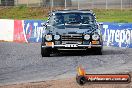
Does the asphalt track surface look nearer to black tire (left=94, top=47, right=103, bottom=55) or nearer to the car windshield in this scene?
black tire (left=94, top=47, right=103, bottom=55)

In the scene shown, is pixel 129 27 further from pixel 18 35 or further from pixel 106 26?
pixel 18 35

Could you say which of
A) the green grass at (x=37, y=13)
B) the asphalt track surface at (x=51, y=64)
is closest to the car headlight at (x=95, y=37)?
the asphalt track surface at (x=51, y=64)

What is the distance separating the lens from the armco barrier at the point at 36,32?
25438mm

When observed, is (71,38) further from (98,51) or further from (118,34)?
(118,34)

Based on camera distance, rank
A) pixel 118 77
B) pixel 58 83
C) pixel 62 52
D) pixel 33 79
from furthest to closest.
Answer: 1. pixel 62 52
2. pixel 33 79
3. pixel 58 83
4. pixel 118 77

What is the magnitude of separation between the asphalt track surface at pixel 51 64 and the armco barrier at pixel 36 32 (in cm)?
256

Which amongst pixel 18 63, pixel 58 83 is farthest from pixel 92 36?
pixel 58 83

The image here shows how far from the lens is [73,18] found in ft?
71.1

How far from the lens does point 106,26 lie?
26.5m

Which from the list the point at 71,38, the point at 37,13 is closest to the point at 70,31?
the point at 71,38

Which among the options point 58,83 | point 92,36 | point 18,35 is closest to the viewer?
point 58,83

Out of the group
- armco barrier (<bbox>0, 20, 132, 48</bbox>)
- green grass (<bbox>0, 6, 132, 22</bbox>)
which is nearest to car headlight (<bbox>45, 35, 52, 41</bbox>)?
armco barrier (<bbox>0, 20, 132, 48</bbox>)

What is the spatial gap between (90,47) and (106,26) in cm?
654

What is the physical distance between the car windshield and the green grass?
27.3 m
